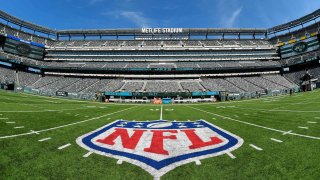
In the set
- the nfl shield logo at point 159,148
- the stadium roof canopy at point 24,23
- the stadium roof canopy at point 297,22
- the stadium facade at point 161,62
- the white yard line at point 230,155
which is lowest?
the nfl shield logo at point 159,148

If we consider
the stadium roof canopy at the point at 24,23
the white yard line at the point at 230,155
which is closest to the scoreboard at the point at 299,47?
the white yard line at the point at 230,155

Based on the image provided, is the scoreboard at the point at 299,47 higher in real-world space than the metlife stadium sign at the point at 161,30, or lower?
lower

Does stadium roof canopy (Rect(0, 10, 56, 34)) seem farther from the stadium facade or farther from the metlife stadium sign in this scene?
the metlife stadium sign

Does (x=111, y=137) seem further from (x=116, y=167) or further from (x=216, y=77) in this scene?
(x=216, y=77)

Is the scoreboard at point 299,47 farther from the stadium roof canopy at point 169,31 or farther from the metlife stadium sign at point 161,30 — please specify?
the metlife stadium sign at point 161,30

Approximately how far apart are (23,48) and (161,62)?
56.0 m

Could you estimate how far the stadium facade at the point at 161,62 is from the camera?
66.8 meters

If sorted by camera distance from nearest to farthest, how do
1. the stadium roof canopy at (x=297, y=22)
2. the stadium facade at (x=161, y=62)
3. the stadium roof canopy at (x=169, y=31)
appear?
the stadium facade at (x=161, y=62)
the stadium roof canopy at (x=297, y=22)
the stadium roof canopy at (x=169, y=31)

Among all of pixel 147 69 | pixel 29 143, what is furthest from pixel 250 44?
pixel 29 143

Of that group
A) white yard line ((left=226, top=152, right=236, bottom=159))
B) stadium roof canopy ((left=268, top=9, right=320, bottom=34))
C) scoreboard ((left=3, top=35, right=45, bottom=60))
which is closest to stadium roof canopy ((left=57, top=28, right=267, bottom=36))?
stadium roof canopy ((left=268, top=9, right=320, bottom=34))

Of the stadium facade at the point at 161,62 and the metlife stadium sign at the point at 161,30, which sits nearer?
the stadium facade at the point at 161,62

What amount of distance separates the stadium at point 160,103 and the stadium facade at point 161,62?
436 mm

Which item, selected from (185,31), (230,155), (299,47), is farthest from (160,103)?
(299,47)

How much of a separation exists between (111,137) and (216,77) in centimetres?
7645
